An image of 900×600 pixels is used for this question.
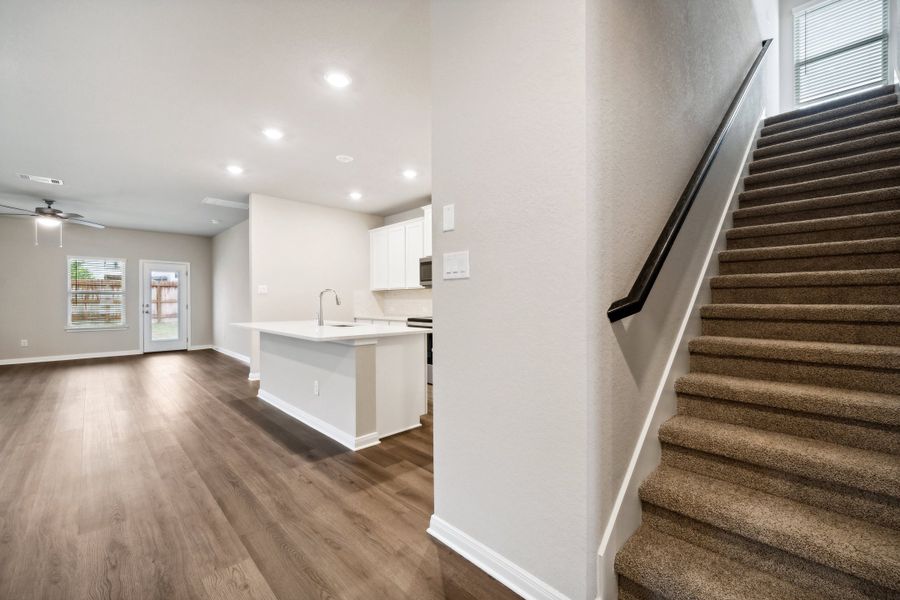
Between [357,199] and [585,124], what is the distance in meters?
4.91

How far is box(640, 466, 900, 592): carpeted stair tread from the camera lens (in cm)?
106

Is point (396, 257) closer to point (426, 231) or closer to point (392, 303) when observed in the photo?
point (426, 231)

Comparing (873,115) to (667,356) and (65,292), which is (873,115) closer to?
(667,356)

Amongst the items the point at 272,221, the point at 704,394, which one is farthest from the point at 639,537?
the point at 272,221

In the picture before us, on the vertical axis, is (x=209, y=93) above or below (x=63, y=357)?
above

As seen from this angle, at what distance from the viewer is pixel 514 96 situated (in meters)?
1.43

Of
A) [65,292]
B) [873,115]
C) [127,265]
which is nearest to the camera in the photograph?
[873,115]

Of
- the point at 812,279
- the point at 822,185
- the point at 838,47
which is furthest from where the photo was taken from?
the point at 838,47

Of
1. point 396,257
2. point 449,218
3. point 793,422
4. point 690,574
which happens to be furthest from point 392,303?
point 690,574

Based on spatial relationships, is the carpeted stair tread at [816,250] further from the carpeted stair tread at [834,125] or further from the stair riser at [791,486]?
the carpeted stair tread at [834,125]

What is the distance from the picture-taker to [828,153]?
2814 millimetres

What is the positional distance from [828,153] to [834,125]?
0.64 m

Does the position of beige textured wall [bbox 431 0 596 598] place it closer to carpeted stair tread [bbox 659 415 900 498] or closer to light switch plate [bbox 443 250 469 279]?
light switch plate [bbox 443 250 469 279]

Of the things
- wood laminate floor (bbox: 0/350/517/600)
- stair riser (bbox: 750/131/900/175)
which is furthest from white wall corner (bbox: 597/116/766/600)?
stair riser (bbox: 750/131/900/175)
